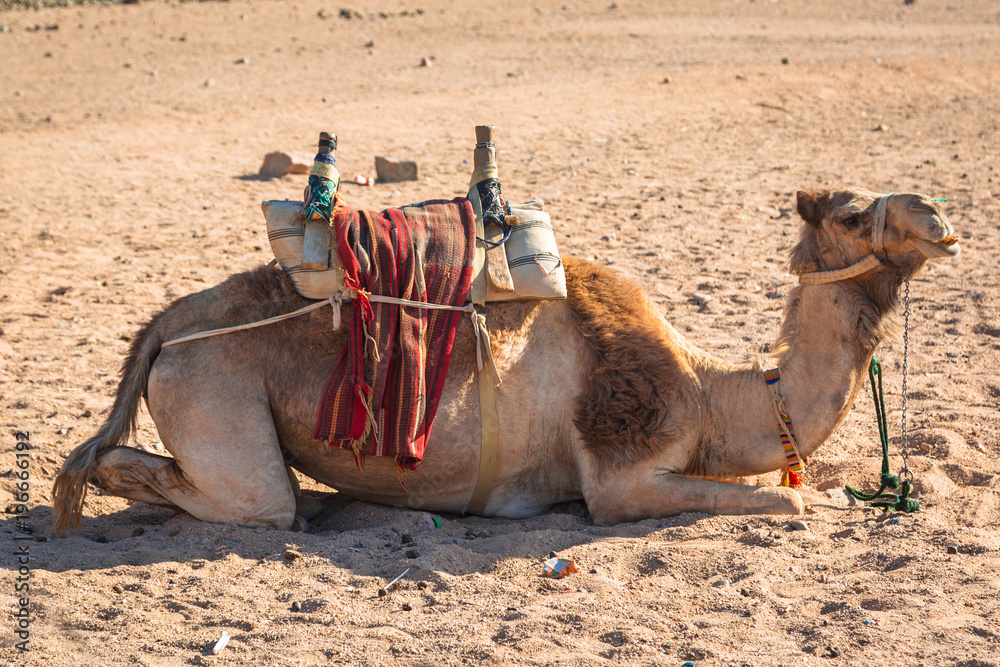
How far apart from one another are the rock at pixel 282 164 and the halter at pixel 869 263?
→ 7.50 metres

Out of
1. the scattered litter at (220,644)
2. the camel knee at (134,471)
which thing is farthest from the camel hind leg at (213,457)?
the scattered litter at (220,644)

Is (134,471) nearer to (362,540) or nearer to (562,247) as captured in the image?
(362,540)

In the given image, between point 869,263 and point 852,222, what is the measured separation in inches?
8.3

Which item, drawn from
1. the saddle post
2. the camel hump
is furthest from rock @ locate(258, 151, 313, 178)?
the camel hump

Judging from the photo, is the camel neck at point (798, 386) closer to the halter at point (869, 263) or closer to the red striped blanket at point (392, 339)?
the halter at point (869, 263)

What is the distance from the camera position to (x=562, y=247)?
29.2ft

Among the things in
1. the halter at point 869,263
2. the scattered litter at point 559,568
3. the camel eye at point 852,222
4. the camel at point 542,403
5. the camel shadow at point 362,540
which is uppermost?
the camel eye at point 852,222

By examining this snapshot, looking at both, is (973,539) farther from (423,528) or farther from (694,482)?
(423,528)

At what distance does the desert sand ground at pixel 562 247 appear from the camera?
3.80 m

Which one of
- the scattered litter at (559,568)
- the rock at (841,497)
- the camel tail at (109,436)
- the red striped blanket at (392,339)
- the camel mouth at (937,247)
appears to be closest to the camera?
the scattered litter at (559,568)

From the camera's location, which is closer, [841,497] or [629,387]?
[629,387]

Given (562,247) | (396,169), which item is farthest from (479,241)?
(396,169)

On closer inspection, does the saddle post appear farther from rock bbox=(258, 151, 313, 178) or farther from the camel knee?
rock bbox=(258, 151, 313, 178)

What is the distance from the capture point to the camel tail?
4672 millimetres
